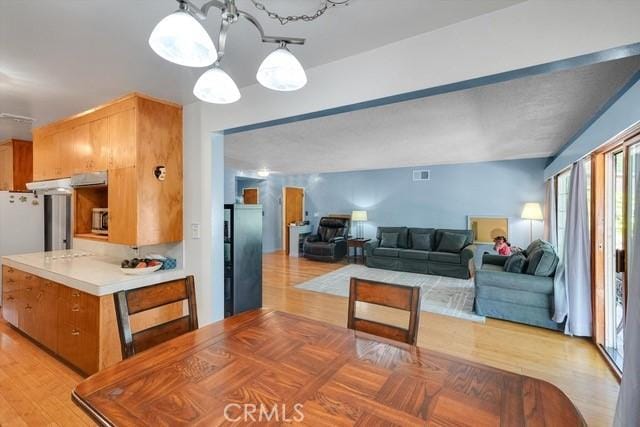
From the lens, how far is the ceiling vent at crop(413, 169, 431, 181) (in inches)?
260

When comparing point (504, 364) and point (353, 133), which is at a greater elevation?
point (353, 133)

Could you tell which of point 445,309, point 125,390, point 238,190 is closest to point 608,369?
point 445,309

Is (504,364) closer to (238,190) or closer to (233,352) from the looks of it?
(233,352)

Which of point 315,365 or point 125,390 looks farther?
point 315,365

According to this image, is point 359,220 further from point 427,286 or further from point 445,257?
point 427,286

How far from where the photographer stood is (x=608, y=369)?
7.97ft

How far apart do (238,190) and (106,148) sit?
6.19m

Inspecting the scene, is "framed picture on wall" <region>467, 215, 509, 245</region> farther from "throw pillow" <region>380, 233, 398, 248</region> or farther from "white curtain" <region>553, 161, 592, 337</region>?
"white curtain" <region>553, 161, 592, 337</region>

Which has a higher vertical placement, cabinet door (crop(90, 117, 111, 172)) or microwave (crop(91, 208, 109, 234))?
cabinet door (crop(90, 117, 111, 172))

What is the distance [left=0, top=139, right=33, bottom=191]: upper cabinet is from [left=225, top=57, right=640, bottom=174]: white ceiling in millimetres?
2705

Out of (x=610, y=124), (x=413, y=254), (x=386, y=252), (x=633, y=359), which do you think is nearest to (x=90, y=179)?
(x=633, y=359)

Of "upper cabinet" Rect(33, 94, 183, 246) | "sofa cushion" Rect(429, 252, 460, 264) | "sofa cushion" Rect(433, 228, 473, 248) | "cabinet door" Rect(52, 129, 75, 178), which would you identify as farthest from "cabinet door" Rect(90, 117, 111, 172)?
"sofa cushion" Rect(433, 228, 473, 248)

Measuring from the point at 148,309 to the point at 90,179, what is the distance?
192 centimetres

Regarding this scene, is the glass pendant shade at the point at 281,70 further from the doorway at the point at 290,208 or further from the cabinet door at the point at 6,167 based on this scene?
the doorway at the point at 290,208
